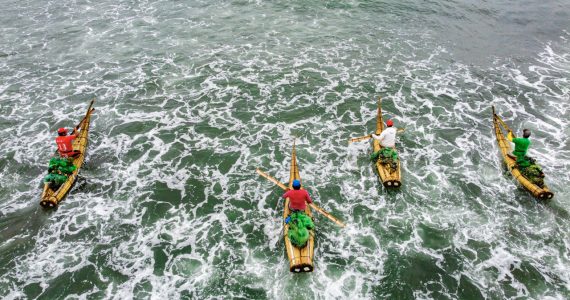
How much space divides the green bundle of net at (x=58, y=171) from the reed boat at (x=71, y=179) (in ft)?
0.52

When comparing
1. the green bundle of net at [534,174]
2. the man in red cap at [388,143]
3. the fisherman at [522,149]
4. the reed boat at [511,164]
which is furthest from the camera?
the man in red cap at [388,143]

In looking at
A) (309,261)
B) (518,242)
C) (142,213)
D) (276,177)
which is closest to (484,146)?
(518,242)

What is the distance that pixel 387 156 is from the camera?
15953mm

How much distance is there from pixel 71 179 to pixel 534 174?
68.1ft

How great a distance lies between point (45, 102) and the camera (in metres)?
21.3

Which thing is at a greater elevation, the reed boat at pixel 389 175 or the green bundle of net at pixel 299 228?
the green bundle of net at pixel 299 228

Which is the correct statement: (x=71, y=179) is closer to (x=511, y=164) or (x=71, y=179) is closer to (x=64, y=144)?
(x=64, y=144)

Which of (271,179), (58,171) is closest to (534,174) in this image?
(271,179)

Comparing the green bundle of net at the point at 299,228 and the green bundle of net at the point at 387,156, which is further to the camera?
the green bundle of net at the point at 387,156

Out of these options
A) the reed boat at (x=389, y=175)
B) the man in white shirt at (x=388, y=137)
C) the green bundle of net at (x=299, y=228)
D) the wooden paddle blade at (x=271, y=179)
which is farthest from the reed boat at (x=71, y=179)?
the man in white shirt at (x=388, y=137)

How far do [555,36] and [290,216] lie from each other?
32110mm

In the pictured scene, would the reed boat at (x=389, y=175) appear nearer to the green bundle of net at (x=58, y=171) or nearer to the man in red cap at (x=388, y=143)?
the man in red cap at (x=388, y=143)

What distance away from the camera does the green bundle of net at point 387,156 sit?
15688 millimetres

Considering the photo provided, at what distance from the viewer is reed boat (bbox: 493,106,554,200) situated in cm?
1450
